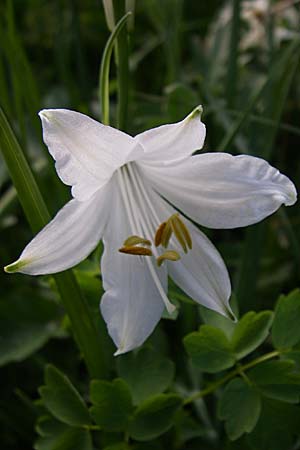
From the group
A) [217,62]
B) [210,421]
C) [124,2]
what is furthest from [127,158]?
[217,62]

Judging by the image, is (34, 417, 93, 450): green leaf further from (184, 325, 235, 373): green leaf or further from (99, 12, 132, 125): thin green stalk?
(99, 12, 132, 125): thin green stalk

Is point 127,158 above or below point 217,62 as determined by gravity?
above

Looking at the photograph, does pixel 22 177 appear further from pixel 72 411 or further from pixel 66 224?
pixel 72 411

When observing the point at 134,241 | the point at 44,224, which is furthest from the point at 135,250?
the point at 44,224

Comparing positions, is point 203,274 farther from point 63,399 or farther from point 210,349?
point 63,399

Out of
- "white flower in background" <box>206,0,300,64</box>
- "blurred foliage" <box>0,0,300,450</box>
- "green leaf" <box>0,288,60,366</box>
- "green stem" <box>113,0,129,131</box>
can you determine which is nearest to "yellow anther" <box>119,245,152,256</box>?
"blurred foliage" <box>0,0,300,450</box>
